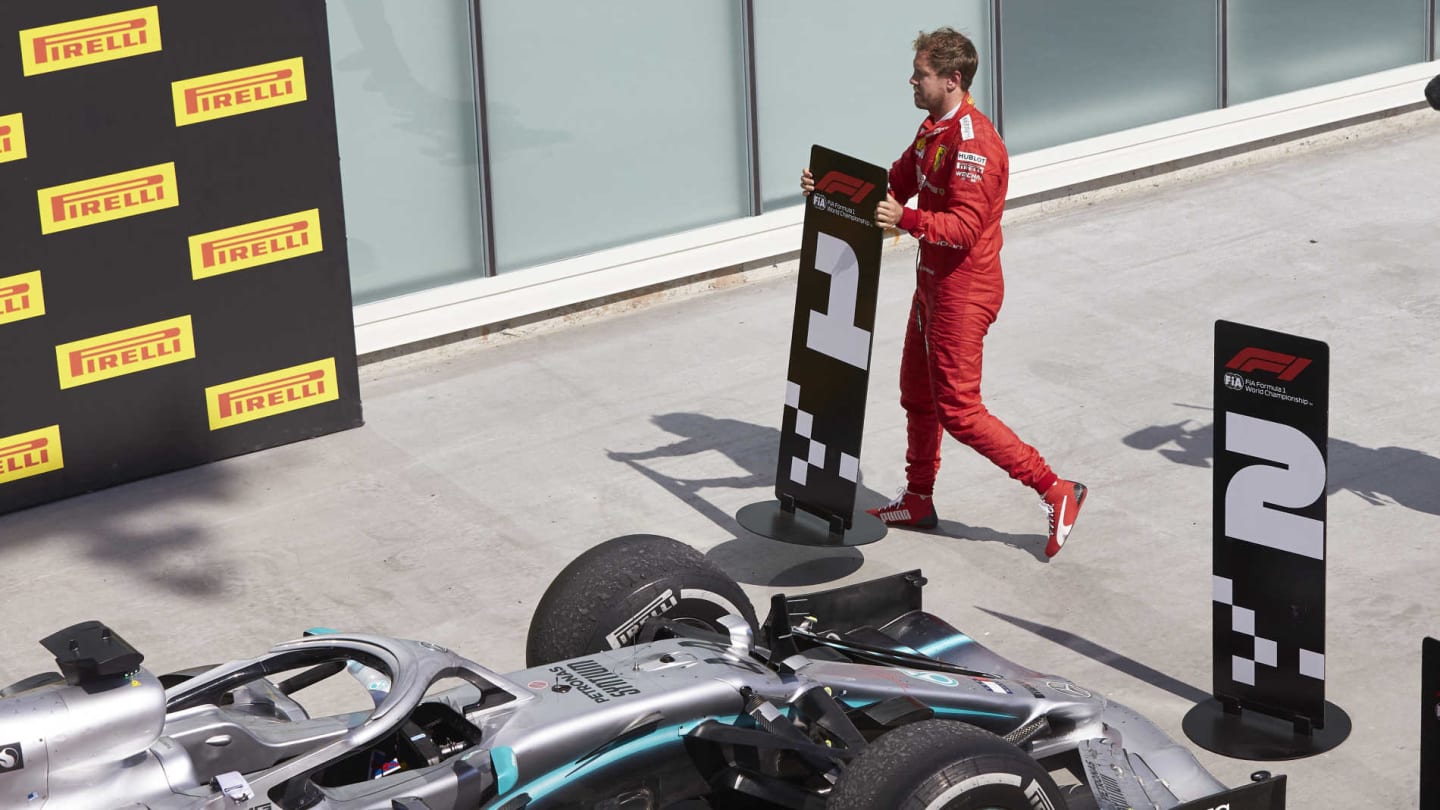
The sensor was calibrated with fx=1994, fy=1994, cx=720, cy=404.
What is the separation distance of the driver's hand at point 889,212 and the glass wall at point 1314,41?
20.5ft

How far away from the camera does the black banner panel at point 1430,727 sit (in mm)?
5195

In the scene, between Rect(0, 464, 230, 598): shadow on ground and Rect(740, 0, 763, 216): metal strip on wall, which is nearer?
Rect(0, 464, 230, 598): shadow on ground

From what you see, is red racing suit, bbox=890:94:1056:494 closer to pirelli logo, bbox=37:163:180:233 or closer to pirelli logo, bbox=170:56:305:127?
pirelli logo, bbox=170:56:305:127

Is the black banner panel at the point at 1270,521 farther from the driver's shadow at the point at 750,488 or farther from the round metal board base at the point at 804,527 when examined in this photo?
the round metal board base at the point at 804,527

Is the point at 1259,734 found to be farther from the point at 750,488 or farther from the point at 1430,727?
the point at 750,488

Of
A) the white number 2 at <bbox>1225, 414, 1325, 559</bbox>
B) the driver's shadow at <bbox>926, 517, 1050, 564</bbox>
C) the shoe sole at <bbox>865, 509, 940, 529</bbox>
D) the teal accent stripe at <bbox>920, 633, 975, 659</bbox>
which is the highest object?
the white number 2 at <bbox>1225, 414, 1325, 559</bbox>

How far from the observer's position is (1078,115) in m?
12.3

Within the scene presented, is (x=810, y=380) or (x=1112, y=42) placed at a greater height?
(x=1112, y=42)

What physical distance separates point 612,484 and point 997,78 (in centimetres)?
455

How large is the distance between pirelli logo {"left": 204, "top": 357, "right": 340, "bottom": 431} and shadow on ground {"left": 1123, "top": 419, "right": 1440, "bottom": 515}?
3662mm

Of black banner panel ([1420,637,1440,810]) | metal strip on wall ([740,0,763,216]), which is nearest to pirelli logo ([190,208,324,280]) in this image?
metal strip on wall ([740,0,763,216])

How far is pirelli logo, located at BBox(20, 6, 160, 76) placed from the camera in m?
8.19

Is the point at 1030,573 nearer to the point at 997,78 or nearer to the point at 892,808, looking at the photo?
the point at 892,808

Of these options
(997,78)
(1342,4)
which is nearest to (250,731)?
(997,78)
